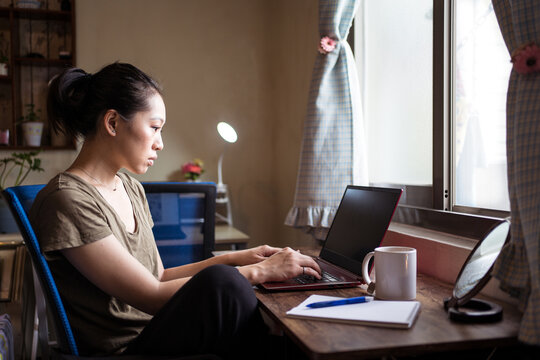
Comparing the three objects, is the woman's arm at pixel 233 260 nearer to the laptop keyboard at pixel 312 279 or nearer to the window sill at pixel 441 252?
the laptop keyboard at pixel 312 279

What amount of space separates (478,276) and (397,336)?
0.28 meters

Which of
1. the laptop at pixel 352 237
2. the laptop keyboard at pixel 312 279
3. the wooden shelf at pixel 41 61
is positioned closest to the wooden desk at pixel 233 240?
the laptop at pixel 352 237

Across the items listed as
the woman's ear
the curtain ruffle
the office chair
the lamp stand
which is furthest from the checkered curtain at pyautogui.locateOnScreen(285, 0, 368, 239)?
the lamp stand

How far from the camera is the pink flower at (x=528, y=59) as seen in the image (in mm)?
936

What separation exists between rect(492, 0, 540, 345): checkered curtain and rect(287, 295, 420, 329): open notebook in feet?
0.61

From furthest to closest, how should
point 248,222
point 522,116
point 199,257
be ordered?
point 248,222 → point 199,257 → point 522,116

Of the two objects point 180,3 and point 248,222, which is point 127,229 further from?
point 180,3

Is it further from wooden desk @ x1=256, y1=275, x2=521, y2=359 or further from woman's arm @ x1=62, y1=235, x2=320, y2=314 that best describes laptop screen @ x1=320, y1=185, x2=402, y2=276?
woman's arm @ x1=62, y1=235, x2=320, y2=314

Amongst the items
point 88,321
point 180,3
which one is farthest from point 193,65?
point 88,321

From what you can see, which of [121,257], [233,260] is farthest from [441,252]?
[121,257]

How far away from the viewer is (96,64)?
10.7 feet

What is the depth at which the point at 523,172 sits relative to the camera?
0.95 m

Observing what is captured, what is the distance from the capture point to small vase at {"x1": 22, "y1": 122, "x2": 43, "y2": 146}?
313cm

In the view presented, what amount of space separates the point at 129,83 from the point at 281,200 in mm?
2143
